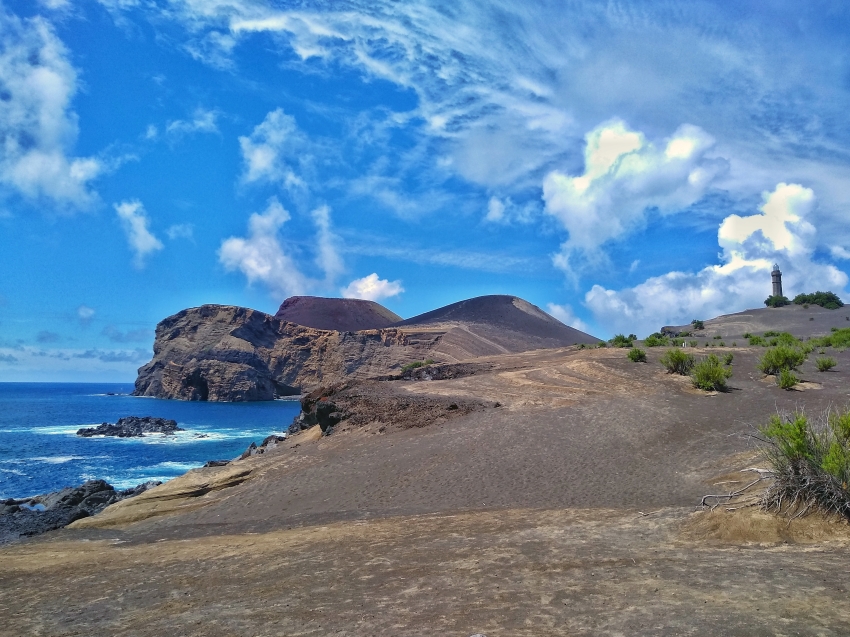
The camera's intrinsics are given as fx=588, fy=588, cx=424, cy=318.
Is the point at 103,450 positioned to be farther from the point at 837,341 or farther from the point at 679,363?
the point at 837,341

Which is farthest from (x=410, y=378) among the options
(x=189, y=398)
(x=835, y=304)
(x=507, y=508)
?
(x=189, y=398)

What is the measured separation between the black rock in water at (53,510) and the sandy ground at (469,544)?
1.23 metres

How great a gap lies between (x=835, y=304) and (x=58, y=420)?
276 ft

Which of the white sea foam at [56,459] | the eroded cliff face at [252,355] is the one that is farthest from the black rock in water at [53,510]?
the eroded cliff face at [252,355]

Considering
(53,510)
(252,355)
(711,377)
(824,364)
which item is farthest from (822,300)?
(252,355)

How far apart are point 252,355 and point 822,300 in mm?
85875

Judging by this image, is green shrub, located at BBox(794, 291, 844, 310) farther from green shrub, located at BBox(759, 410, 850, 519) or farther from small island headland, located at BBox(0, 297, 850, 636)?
green shrub, located at BBox(759, 410, 850, 519)

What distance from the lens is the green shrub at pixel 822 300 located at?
64.2m

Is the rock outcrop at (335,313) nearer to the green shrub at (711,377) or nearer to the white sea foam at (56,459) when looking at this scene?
the white sea foam at (56,459)

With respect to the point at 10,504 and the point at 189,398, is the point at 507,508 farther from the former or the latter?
the point at 189,398

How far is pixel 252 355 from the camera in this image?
347 ft

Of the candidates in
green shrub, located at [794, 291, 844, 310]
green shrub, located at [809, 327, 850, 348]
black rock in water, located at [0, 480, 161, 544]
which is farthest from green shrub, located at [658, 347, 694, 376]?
green shrub, located at [794, 291, 844, 310]

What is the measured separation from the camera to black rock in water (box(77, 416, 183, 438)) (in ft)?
151

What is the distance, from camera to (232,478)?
1705 cm
